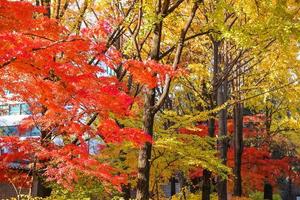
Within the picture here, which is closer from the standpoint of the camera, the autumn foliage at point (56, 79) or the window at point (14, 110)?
the autumn foliage at point (56, 79)

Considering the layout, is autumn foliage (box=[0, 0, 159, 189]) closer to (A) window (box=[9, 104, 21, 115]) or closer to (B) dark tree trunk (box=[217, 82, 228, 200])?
(B) dark tree trunk (box=[217, 82, 228, 200])

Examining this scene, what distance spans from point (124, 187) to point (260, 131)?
16807 mm

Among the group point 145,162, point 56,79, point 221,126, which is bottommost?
point 145,162

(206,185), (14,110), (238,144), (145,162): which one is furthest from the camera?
(14,110)

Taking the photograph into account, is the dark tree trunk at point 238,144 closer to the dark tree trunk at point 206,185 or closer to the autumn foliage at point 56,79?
the dark tree trunk at point 206,185

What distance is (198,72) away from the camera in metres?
17.9

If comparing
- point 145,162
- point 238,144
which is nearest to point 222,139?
point 145,162

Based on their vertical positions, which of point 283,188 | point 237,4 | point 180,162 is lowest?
point 283,188

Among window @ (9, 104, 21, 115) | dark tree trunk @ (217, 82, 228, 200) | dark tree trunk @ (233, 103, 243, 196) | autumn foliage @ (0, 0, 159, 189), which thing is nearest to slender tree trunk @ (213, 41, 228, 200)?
dark tree trunk @ (217, 82, 228, 200)

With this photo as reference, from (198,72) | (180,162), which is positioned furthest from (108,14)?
(180,162)

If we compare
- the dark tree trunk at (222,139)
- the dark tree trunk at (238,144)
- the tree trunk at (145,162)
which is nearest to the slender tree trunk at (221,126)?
the dark tree trunk at (222,139)

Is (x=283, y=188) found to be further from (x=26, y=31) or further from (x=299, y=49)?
(x=26, y=31)

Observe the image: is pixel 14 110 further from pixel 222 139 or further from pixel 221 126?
pixel 222 139

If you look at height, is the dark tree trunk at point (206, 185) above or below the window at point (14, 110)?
below
